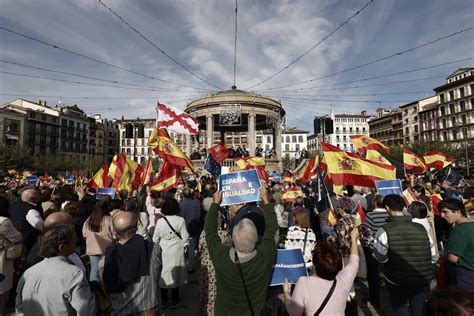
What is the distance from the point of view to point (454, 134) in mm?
57531

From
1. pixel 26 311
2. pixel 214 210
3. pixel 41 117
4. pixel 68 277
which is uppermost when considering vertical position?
pixel 41 117

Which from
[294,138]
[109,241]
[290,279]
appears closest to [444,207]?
[290,279]

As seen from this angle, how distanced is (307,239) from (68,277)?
111 inches

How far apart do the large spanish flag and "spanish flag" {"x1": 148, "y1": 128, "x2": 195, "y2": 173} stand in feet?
12.6

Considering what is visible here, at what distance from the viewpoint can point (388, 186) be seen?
19.6 ft

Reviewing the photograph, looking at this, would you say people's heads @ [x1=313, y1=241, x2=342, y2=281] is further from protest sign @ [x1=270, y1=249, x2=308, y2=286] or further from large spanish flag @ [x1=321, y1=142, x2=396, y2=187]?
large spanish flag @ [x1=321, y1=142, x2=396, y2=187]

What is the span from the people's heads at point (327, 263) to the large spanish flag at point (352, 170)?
3628 millimetres

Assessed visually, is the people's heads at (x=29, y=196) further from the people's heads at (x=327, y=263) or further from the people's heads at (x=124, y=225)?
the people's heads at (x=327, y=263)

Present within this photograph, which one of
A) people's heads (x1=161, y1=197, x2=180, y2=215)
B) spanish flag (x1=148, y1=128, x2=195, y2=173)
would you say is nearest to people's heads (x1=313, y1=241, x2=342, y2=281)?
people's heads (x1=161, y1=197, x2=180, y2=215)

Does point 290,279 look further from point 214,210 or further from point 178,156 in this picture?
point 178,156

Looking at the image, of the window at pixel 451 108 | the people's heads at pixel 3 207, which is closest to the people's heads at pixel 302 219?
the people's heads at pixel 3 207

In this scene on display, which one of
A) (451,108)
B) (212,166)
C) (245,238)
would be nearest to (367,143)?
(212,166)

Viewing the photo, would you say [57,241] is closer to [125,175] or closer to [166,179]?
[166,179]

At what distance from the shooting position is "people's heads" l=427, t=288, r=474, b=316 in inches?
53.9
